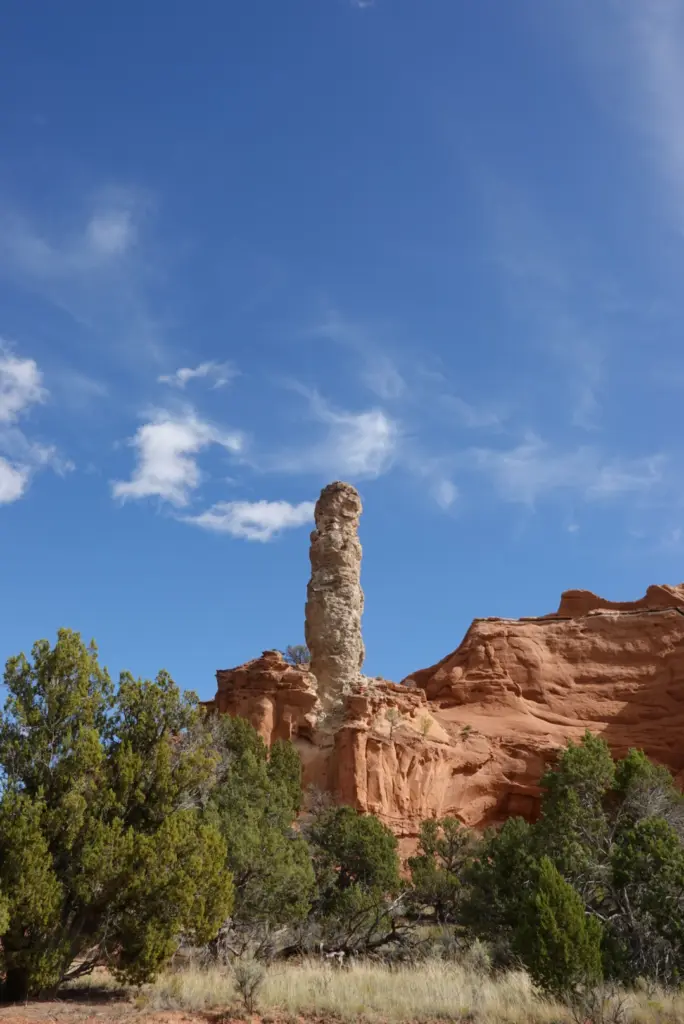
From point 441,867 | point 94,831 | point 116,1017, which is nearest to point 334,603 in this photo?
point 441,867

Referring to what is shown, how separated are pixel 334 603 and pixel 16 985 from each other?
25624 millimetres

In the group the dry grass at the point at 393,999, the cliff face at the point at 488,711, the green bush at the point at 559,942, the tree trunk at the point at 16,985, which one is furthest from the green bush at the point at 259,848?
the cliff face at the point at 488,711

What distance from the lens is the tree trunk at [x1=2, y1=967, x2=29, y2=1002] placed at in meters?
11.4

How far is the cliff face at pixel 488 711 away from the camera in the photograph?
34500mm

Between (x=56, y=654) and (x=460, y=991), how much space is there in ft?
26.3

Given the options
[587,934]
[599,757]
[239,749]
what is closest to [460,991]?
[587,934]

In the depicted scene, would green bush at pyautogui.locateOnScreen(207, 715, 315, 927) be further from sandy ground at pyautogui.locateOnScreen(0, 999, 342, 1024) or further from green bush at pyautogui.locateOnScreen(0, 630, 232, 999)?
sandy ground at pyautogui.locateOnScreen(0, 999, 342, 1024)

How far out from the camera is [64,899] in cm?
1183

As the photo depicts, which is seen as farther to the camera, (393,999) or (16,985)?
(393,999)

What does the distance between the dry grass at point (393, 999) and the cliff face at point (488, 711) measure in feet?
39.4

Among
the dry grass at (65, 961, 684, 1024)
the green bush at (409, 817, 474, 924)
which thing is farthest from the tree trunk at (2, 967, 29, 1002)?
the green bush at (409, 817, 474, 924)

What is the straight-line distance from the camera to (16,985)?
11516 millimetres

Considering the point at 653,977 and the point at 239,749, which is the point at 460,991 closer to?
the point at 653,977

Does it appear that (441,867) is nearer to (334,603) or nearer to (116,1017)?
(334,603)
